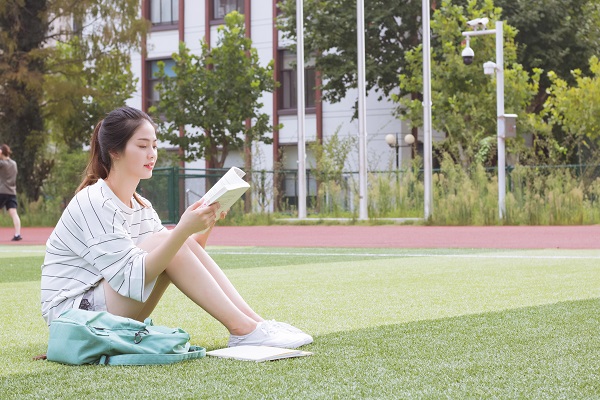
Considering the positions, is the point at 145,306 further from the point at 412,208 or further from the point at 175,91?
the point at 175,91

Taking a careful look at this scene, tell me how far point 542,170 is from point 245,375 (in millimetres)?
19448

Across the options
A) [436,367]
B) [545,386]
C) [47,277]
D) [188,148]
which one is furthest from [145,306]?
[188,148]

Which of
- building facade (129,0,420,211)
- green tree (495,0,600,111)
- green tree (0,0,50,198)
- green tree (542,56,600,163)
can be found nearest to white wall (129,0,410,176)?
building facade (129,0,420,211)

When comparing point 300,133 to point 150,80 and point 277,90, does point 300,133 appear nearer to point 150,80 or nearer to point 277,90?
point 277,90

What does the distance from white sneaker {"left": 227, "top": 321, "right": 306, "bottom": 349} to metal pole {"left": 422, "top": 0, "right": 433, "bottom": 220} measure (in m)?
17.6

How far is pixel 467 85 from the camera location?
32.3 meters

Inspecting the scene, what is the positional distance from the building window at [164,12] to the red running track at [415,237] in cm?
2029

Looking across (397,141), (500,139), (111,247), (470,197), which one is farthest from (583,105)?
(111,247)

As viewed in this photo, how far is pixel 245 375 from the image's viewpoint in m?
4.23

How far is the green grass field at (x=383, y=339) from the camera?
3928mm

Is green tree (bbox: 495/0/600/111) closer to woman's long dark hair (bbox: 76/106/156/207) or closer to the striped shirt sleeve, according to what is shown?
woman's long dark hair (bbox: 76/106/156/207)

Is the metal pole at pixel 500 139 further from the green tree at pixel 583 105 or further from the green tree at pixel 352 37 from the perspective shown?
the green tree at pixel 352 37

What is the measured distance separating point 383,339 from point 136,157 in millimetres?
1464

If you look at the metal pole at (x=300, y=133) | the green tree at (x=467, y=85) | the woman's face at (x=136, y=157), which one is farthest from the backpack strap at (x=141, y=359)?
the green tree at (x=467, y=85)
